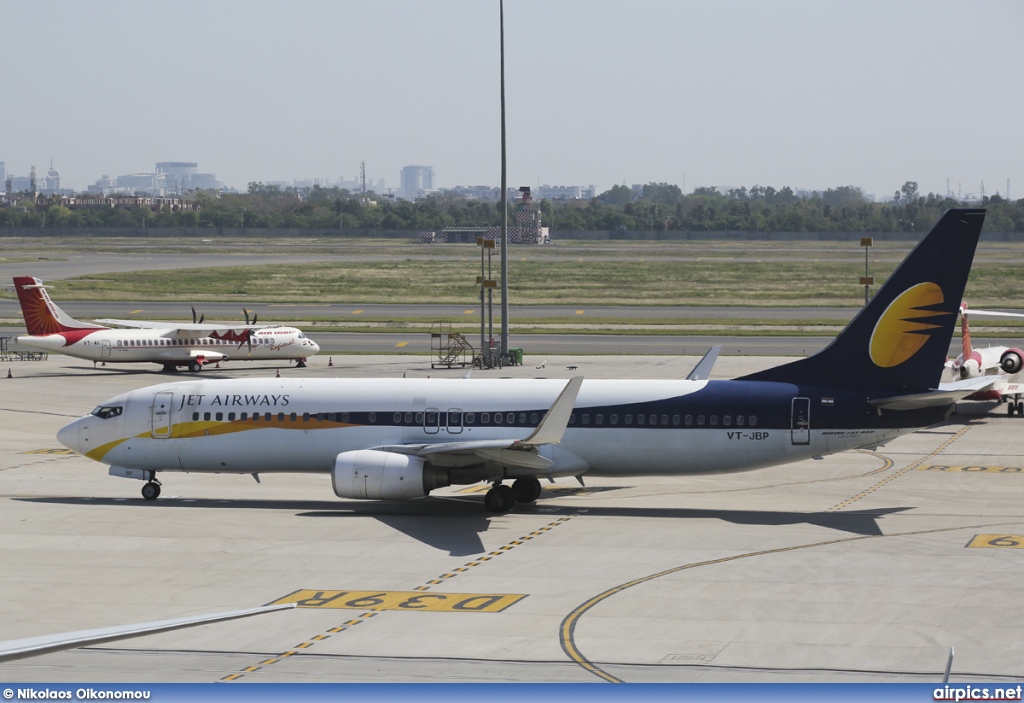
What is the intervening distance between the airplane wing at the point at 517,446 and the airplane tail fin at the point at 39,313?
1695 inches

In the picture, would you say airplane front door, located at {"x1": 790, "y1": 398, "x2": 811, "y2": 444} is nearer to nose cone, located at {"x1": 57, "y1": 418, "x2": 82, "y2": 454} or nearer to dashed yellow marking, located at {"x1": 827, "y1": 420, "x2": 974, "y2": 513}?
dashed yellow marking, located at {"x1": 827, "y1": 420, "x2": 974, "y2": 513}

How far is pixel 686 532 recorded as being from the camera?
103 ft

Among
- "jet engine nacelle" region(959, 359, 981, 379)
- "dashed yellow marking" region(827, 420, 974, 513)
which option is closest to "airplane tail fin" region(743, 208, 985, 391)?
"dashed yellow marking" region(827, 420, 974, 513)

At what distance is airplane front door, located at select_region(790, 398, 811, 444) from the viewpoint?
33250mm

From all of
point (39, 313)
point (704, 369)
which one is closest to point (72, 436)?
point (704, 369)

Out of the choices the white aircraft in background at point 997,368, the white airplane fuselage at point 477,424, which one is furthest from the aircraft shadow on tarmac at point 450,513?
the white aircraft in background at point 997,368

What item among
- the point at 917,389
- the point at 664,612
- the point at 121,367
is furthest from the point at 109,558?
the point at 121,367

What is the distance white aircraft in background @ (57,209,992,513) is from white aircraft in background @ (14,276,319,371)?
36630 mm

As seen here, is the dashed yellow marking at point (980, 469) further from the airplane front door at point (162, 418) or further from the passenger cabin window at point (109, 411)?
the passenger cabin window at point (109, 411)

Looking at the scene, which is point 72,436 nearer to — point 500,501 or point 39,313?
point 500,501

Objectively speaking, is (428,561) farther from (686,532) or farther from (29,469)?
(29,469)

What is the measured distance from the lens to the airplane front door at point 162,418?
3556cm

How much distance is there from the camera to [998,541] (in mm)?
30078

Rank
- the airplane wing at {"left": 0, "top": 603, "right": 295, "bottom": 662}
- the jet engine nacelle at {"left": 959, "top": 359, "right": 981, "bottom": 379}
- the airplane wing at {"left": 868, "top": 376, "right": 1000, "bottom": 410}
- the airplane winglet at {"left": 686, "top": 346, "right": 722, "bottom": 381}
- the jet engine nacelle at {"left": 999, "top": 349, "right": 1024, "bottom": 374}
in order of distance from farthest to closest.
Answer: the jet engine nacelle at {"left": 999, "top": 349, "right": 1024, "bottom": 374}
the jet engine nacelle at {"left": 959, "top": 359, "right": 981, "bottom": 379}
the airplane winglet at {"left": 686, "top": 346, "right": 722, "bottom": 381}
the airplane wing at {"left": 868, "top": 376, "right": 1000, "bottom": 410}
the airplane wing at {"left": 0, "top": 603, "right": 295, "bottom": 662}
